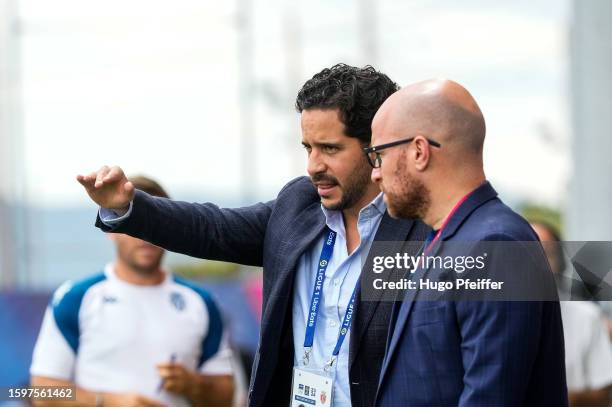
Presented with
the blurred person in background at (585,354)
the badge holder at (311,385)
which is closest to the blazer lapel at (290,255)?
the badge holder at (311,385)

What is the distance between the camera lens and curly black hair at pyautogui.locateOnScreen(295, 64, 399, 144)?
3.13 metres

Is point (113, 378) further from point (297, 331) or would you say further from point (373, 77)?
point (373, 77)

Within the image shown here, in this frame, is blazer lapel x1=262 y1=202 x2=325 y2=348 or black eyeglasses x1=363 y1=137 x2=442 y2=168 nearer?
black eyeglasses x1=363 y1=137 x2=442 y2=168

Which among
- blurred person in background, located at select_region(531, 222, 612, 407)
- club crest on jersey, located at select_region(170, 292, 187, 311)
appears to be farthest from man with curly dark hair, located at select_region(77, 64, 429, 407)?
blurred person in background, located at select_region(531, 222, 612, 407)

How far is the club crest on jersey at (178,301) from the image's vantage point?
4744mm

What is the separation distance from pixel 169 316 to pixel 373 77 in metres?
1.91

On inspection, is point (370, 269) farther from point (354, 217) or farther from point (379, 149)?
point (379, 149)

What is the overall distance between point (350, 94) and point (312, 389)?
3.00ft

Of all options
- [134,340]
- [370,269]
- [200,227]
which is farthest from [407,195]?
[134,340]

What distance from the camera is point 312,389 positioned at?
296 centimetres

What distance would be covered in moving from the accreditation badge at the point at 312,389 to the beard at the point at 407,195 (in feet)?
2.05

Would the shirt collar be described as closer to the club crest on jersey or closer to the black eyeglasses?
the black eyeglasses

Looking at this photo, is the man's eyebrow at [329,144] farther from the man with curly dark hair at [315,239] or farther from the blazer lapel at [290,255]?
the blazer lapel at [290,255]

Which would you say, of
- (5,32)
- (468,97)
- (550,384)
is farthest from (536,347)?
(5,32)
